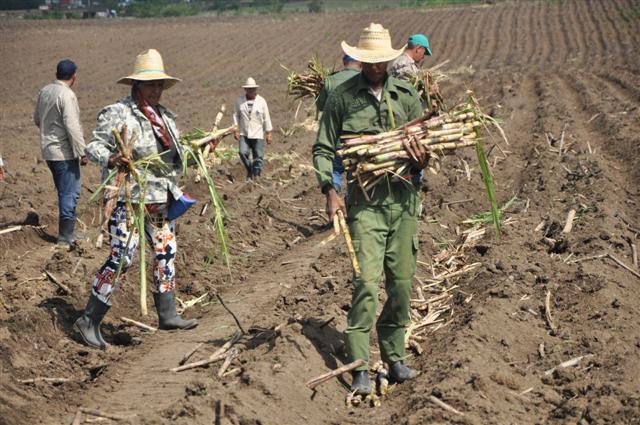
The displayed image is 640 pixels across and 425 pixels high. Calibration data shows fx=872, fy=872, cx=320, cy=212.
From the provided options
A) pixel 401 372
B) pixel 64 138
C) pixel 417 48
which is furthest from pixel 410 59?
pixel 401 372

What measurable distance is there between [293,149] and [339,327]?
9.14 metres

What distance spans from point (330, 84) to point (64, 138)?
2966mm

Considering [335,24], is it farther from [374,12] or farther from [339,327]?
[339,327]

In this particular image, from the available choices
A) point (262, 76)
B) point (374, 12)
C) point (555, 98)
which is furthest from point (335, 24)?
point (555, 98)

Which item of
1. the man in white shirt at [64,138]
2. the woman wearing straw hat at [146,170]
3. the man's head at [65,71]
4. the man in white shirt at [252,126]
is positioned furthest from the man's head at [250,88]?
the woman wearing straw hat at [146,170]

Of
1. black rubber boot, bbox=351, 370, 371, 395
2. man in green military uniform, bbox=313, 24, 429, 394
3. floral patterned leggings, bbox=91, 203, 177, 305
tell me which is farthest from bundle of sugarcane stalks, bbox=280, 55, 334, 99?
black rubber boot, bbox=351, 370, 371, 395

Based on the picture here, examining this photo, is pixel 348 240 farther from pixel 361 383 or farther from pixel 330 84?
pixel 330 84

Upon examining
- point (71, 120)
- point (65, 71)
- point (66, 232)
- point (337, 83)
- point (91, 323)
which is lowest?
point (66, 232)

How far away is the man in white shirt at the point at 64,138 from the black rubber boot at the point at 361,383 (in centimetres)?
456

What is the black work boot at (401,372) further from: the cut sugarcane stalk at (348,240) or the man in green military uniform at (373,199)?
the cut sugarcane stalk at (348,240)

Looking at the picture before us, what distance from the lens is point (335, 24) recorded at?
44688mm

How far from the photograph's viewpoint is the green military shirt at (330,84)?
767 cm

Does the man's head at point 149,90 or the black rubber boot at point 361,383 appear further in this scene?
the man's head at point 149,90

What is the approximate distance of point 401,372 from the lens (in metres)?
5.66
